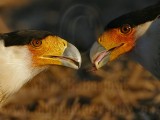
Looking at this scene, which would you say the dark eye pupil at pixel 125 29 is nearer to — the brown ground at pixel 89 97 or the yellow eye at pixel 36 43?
the yellow eye at pixel 36 43

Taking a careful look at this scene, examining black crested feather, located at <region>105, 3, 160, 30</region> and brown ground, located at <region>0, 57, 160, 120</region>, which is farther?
brown ground, located at <region>0, 57, 160, 120</region>

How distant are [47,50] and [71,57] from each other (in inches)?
6.4

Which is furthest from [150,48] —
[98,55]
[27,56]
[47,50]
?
[27,56]

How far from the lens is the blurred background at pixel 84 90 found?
6059 mm

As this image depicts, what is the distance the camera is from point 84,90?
6.60 metres

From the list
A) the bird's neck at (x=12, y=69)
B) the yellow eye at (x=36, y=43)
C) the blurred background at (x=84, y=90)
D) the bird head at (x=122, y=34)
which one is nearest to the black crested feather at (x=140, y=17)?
the bird head at (x=122, y=34)

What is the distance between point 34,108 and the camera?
245 inches

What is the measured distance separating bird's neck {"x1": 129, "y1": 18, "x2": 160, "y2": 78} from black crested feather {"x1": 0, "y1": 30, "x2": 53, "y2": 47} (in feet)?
1.97

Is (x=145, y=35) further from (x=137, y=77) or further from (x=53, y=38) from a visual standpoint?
(x=137, y=77)

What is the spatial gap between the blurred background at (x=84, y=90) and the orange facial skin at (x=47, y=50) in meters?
0.89

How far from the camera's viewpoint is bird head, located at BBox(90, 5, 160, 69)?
14.9 feet

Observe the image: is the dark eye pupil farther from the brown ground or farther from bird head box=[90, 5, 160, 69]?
the brown ground

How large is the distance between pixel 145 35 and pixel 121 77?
2.32 meters

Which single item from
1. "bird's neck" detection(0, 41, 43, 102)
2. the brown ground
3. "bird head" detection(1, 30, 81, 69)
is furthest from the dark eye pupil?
the brown ground
